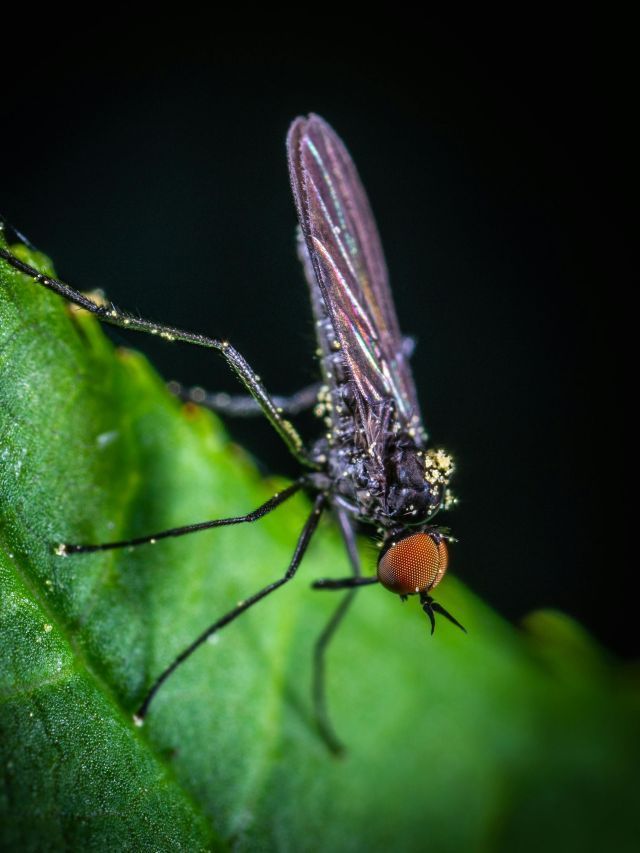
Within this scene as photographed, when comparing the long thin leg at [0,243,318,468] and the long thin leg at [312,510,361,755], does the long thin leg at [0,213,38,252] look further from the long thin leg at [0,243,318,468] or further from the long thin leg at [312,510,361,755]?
the long thin leg at [312,510,361,755]

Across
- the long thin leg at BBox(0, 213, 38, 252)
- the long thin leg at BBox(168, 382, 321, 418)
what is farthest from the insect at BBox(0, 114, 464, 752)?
the long thin leg at BBox(168, 382, 321, 418)

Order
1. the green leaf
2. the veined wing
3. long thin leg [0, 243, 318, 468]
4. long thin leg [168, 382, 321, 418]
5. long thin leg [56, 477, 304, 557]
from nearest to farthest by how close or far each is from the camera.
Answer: the green leaf
long thin leg [56, 477, 304, 557]
long thin leg [0, 243, 318, 468]
the veined wing
long thin leg [168, 382, 321, 418]

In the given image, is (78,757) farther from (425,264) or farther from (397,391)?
(425,264)

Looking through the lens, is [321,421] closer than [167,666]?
No

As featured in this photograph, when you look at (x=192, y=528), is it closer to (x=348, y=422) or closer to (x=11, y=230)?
(x=348, y=422)

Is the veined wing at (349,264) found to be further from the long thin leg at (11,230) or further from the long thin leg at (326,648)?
the long thin leg at (11,230)

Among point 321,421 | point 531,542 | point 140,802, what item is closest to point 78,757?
point 140,802

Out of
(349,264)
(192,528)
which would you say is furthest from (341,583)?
(349,264)
